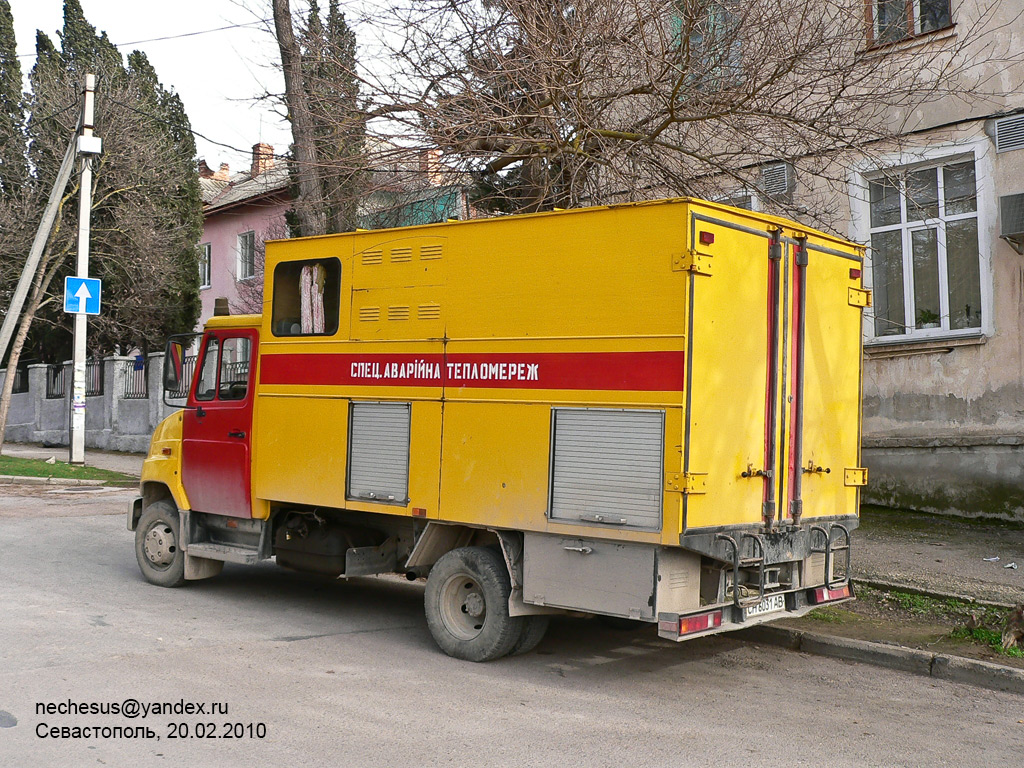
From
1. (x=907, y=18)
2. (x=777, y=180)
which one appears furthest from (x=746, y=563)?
(x=907, y=18)

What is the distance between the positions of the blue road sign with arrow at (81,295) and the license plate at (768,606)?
51.0ft

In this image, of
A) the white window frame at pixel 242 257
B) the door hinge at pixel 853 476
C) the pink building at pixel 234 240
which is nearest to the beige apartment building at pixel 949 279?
the door hinge at pixel 853 476

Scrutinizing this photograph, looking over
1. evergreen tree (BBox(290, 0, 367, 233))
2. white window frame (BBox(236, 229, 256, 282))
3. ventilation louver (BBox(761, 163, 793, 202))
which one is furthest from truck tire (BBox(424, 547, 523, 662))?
white window frame (BBox(236, 229, 256, 282))

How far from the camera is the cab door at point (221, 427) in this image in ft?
27.0

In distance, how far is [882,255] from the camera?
12617mm

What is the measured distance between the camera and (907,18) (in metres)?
11.8

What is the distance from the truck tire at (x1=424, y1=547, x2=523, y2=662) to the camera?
6562 mm

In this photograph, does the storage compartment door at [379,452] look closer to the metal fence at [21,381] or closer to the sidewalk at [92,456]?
the sidewalk at [92,456]

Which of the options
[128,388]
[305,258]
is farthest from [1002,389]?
[128,388]

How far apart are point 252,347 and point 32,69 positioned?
21526 millimetres

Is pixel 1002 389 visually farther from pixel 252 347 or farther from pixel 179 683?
pixel 179 683

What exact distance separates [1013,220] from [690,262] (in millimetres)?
6841

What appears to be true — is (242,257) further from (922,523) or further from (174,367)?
(922,523)

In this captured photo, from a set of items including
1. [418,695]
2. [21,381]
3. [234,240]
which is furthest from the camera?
[234,240]
